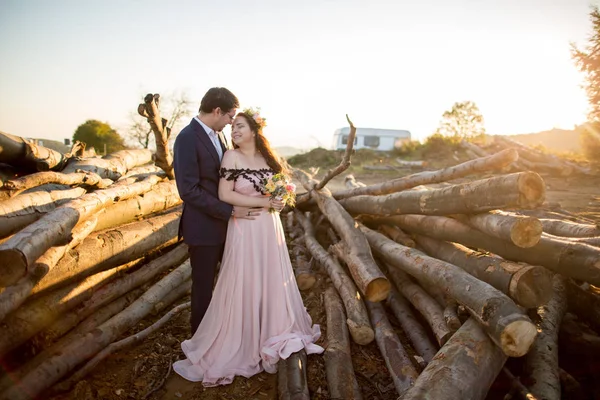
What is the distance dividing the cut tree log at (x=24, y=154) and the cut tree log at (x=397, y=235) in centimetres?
490

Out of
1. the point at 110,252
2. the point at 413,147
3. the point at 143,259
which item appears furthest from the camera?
the point at 413,147

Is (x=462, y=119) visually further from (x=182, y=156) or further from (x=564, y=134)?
(x=564, y=134)

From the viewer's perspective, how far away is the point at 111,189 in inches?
168

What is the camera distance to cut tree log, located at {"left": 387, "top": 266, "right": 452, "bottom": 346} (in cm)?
304

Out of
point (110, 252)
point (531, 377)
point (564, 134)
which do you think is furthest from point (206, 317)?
point (564, 134)

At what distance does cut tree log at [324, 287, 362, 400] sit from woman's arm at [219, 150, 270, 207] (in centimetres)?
144

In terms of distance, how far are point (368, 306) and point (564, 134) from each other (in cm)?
8041

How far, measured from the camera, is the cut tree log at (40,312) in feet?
9.17

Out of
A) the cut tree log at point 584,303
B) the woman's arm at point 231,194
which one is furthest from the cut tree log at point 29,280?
the cut tree log at point 584,303

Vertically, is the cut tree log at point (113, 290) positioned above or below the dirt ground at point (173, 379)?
above

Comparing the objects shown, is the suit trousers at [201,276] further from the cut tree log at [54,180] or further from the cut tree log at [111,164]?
the cut tree log at [111,164]

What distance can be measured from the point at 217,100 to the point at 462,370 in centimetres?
302

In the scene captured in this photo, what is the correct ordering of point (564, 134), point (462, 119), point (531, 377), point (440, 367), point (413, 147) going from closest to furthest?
point (440, 367)
point (531, 377)
point (413, 147)
point (462, 119)
point (564, 134)

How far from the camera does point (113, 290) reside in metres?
3.98
